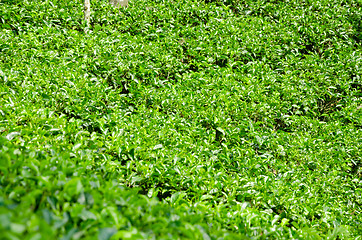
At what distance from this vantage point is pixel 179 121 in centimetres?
451

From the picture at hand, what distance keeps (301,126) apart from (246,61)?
7.02 ft

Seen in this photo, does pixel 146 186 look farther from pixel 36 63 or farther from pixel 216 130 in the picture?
pixel 36 63

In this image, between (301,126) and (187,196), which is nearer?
(187,196)

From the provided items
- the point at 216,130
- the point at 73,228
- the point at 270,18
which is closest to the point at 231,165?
the point at 216,130

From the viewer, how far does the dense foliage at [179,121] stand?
5.83 feet

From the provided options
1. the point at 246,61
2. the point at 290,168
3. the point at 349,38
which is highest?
the point at 349,38

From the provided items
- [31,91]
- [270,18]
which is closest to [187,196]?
[31,91]

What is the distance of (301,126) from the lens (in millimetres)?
5332

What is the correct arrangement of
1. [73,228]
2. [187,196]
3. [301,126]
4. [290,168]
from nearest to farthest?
1. [73,228]
2. [187,196]
3. [290,168]
4. [301,126]

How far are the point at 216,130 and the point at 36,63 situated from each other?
3080 millimetres

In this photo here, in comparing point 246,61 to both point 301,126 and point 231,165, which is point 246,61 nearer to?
point 301,126

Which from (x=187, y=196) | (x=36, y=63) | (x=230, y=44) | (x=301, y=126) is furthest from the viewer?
(x=230, y=44)

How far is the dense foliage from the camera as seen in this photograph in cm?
178

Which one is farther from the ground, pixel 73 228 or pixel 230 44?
pixel 73 228
